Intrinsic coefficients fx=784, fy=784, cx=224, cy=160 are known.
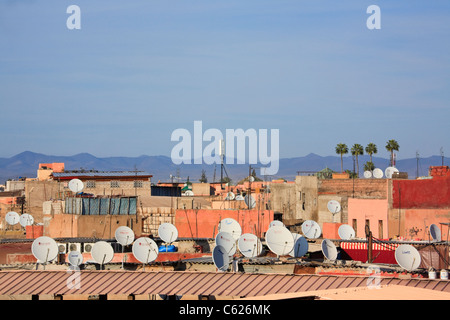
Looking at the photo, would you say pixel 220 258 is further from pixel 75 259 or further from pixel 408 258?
pixel 75 259

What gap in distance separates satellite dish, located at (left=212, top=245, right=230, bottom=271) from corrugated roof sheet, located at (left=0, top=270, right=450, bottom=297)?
1.53 metres

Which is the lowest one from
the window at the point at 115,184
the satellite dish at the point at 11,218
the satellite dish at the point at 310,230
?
the satellite dish at the point at 310,230

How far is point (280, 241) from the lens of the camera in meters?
25.7

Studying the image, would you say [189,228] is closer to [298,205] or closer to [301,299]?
[298,205]

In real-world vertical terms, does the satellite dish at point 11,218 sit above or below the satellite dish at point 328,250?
above

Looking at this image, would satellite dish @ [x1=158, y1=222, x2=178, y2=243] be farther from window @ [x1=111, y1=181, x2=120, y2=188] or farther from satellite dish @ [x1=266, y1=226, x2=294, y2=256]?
window @ [x1=111, y1=181, x2=120, y2=188]

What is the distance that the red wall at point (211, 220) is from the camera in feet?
133

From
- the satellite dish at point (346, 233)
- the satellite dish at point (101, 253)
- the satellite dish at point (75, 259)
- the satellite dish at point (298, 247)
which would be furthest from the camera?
the satellite dish at point (346, 233)

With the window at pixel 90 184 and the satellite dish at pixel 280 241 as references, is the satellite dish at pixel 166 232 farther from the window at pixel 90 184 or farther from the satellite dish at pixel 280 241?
the window at pixel 90 184

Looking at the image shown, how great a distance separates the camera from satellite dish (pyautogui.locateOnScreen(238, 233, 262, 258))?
25859mm

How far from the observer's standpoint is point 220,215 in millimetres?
40812

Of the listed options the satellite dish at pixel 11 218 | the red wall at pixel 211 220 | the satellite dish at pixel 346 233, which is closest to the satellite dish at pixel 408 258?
the satellite dish at pixel 346 233
